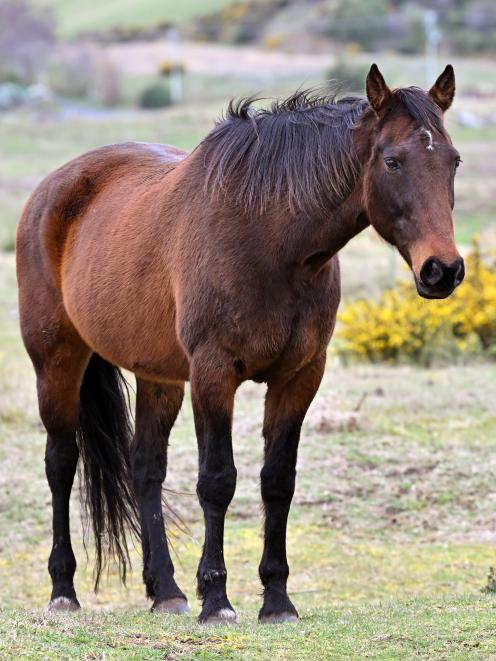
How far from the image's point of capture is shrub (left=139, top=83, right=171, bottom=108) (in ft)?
160

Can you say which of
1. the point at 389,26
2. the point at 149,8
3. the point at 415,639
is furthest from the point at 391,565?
the point at 149,8

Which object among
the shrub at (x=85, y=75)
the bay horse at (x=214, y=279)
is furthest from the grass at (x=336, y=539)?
the shrub at (x=85, y=75)

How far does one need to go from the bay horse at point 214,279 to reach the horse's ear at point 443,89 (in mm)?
13

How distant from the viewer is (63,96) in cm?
5778

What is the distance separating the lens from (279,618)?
557 centimetres

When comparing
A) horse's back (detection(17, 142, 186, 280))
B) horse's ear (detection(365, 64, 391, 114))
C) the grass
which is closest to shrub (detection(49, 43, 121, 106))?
the grass

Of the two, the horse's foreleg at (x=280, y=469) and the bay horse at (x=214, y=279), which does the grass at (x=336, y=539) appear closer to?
the horse's foreleg at (x=280, y=469)

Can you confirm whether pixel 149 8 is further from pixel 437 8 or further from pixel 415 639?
pixel 415 639

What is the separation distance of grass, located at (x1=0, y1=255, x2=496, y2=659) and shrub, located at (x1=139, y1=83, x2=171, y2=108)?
127 ft

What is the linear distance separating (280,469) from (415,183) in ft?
5.49

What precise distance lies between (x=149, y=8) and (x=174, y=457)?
86.6 m

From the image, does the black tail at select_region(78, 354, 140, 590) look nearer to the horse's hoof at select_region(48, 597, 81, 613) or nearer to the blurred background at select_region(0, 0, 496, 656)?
the horse's hoof at select_region(48, 597, 81, 613)

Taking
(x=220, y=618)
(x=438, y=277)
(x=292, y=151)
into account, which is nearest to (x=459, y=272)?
(x=438, y=277)

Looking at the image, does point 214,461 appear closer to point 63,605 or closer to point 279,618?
point 279,618
